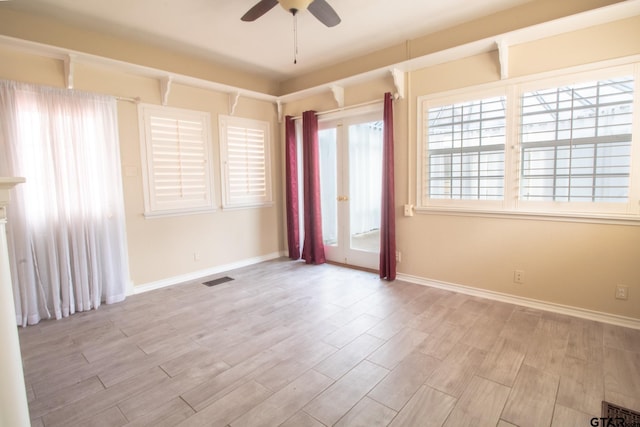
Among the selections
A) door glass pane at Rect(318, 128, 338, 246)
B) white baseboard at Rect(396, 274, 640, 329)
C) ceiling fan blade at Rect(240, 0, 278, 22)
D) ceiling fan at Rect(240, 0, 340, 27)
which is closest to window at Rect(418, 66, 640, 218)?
white baseboard at Rect(396, 274, 640, 329)

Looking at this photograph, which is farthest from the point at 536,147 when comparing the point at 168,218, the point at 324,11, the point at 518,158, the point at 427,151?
the point at 168,218

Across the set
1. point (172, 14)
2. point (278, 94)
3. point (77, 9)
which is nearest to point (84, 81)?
point (77, 9)

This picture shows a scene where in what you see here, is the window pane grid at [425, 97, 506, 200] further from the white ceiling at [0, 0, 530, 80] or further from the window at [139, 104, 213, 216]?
the window at [139, 104, 213, 216]

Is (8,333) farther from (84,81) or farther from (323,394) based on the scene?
(84,81)

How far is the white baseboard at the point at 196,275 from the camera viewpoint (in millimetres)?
3785

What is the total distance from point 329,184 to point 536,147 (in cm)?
268

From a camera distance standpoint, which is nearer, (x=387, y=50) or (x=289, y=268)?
(x=387, y=50)

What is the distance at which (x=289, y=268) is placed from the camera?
4652 mm

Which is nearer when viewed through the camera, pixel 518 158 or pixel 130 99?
pixel 518 158

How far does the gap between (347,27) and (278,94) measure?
2.11 metres

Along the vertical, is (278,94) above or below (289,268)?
above

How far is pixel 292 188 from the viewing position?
5043 millimetres

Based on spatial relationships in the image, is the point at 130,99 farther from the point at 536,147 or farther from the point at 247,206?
the point at 536,147

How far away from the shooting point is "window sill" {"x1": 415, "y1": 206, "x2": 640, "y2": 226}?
2.65 metres
